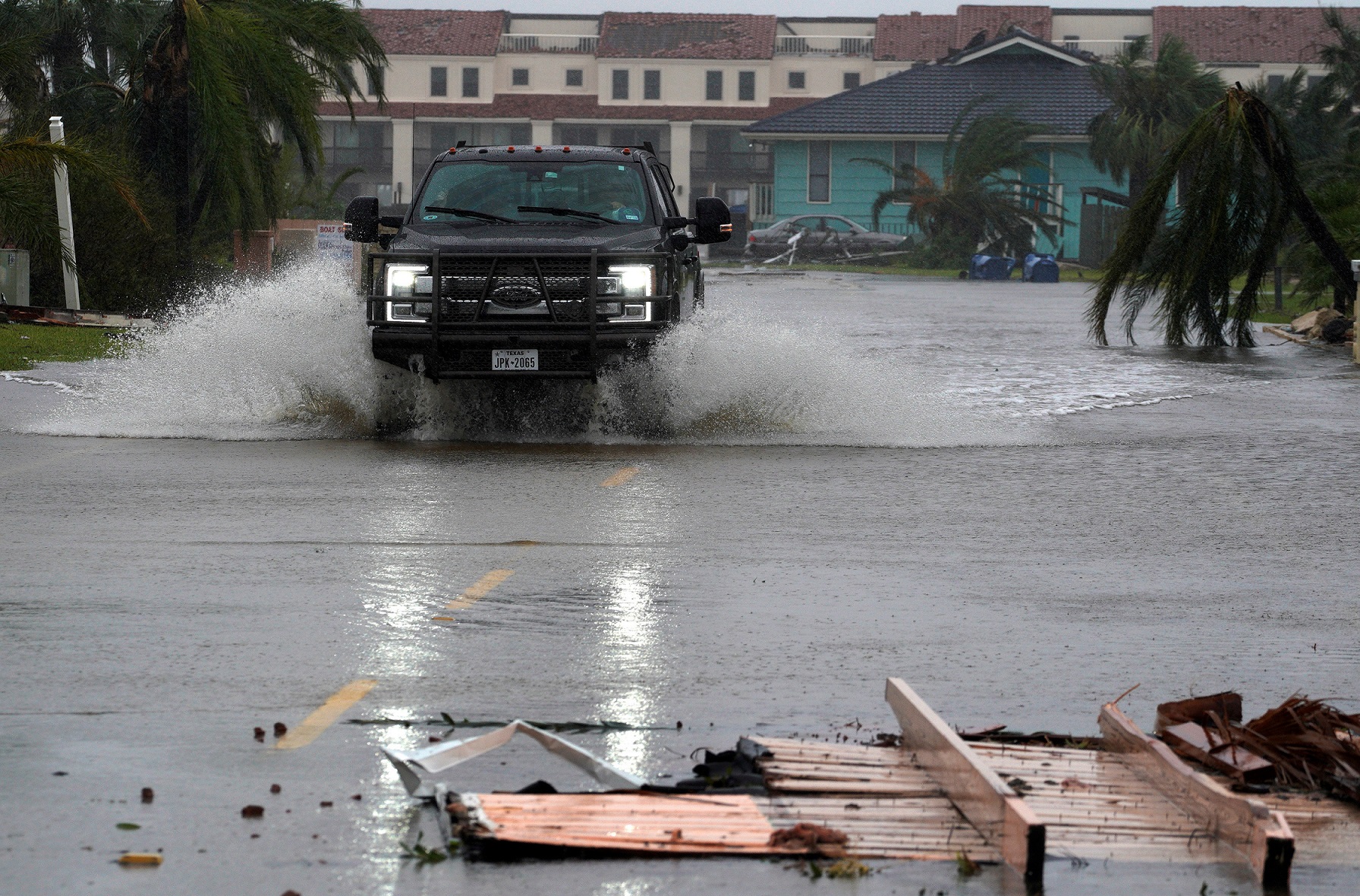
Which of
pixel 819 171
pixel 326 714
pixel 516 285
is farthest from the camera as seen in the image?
pixel 819 171

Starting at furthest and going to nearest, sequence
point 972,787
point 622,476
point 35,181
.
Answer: point 35,181 → point 622,476 → point 972,787

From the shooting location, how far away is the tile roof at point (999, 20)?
93.8m

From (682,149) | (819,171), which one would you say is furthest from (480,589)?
(682,149)

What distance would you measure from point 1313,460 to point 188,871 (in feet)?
35.4

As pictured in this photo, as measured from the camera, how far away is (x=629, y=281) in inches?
562

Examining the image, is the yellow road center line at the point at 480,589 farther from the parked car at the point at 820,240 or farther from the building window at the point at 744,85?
the building window at the point at 744,85

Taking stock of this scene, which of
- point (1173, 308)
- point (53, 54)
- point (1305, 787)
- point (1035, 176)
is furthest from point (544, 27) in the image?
point (1305, 787)

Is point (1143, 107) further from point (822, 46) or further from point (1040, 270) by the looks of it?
point (822, 46)

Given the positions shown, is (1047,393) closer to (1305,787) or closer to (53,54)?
(1305,787)

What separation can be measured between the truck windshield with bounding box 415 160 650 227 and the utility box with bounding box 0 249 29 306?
14785 millimetres

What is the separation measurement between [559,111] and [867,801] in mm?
84652

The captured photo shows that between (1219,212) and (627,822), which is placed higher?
(1219,212)

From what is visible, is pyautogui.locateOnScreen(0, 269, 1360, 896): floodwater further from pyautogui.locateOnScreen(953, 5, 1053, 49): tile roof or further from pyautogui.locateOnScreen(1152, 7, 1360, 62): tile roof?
pyautogui.locateOnScreen(953, 5, 1053, 49): tile roof

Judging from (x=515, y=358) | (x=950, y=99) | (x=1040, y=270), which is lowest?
(x=1040, y=270)
